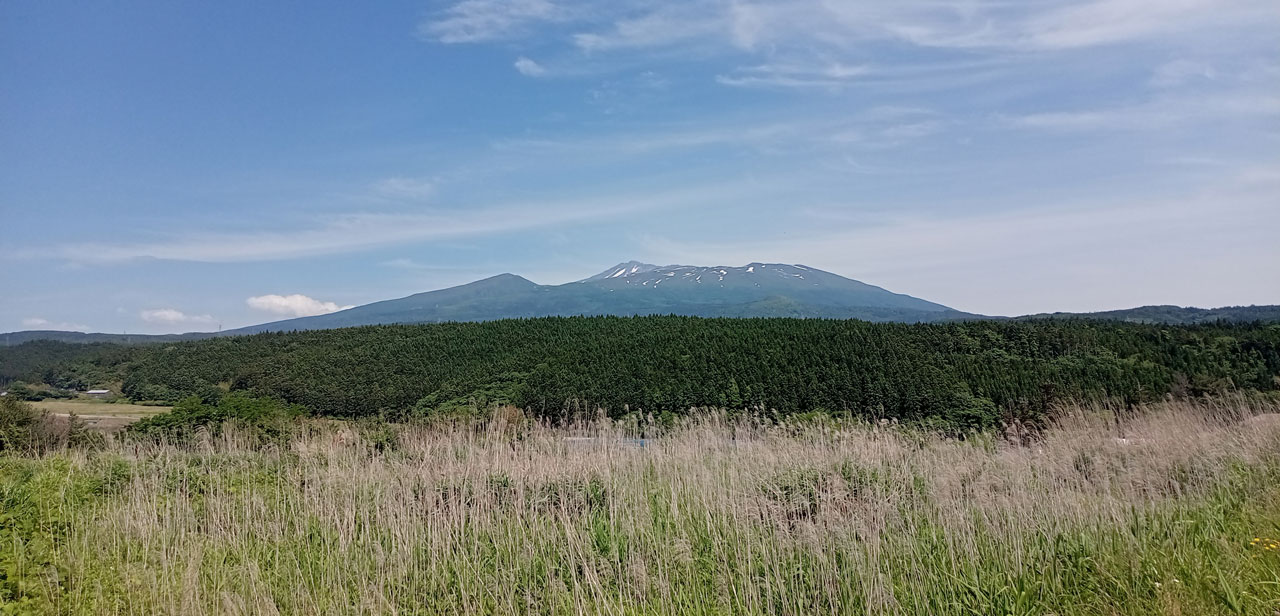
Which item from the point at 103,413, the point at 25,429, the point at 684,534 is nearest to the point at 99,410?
the point at 103,413

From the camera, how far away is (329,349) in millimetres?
71250

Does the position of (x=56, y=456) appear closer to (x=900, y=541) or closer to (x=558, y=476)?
(x=558, y=476)

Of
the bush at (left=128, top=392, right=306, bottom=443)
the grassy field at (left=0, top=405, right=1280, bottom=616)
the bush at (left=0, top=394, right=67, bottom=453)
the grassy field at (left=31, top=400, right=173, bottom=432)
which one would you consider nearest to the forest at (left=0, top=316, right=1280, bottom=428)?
the grassy field at (left=31, top=400, right=173, bottom=432)

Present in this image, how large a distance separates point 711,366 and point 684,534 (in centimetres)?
3968

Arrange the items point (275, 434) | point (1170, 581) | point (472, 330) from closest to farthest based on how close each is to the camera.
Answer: point (1170, 581), point (275, 434), point (472, 330)

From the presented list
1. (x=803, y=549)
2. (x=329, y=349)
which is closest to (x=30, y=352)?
(x=329, y=349)

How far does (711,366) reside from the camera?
45.3m

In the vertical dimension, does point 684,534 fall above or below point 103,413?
above

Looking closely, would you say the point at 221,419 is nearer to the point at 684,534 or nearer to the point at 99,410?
the point at 684,534

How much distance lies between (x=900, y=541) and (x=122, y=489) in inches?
369

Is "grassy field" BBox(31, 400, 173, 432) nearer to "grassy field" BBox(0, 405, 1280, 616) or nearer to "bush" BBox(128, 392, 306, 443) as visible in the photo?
"bush" BBox(128, 392, 306, 443)

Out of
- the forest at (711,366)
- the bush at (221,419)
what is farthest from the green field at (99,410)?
the bush at (221,419)

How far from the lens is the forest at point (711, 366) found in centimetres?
3534

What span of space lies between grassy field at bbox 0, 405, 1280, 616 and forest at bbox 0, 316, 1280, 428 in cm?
873
